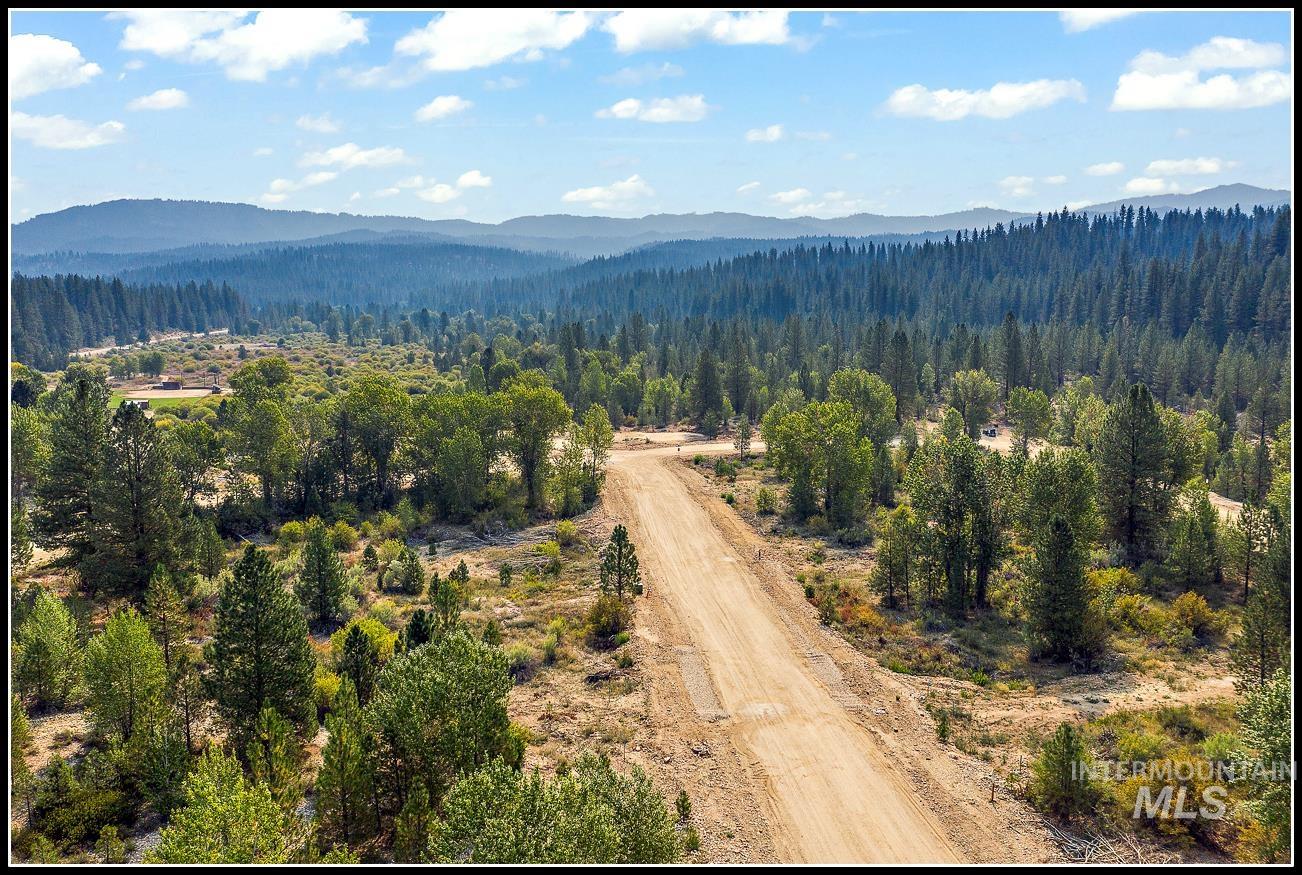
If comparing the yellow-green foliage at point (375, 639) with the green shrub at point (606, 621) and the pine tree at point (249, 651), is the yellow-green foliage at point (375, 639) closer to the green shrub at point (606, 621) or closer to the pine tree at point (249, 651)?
the pine tree at point (249, 651)

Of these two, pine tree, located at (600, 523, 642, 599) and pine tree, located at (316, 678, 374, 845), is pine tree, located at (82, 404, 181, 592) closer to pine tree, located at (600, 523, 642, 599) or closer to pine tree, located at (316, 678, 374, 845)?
pine tree, located at (600, 523, 642, 599)

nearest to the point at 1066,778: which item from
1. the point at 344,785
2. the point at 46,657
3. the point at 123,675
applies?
the point at 344,785

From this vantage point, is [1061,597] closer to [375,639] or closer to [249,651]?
[375,639]

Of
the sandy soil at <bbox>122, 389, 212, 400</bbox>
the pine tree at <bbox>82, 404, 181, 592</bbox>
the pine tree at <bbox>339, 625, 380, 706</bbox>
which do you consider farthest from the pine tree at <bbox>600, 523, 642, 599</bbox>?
the sandy soil at <bbox>122, 389, 212, 400</bbox>

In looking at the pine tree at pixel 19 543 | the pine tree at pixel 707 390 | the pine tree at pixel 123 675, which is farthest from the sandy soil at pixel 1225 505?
the pine tree at pixel 19 543

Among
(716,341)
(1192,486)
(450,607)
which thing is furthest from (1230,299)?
(450,607)

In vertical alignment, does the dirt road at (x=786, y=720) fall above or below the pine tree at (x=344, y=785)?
below

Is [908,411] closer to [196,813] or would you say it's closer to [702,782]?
[702,782]
